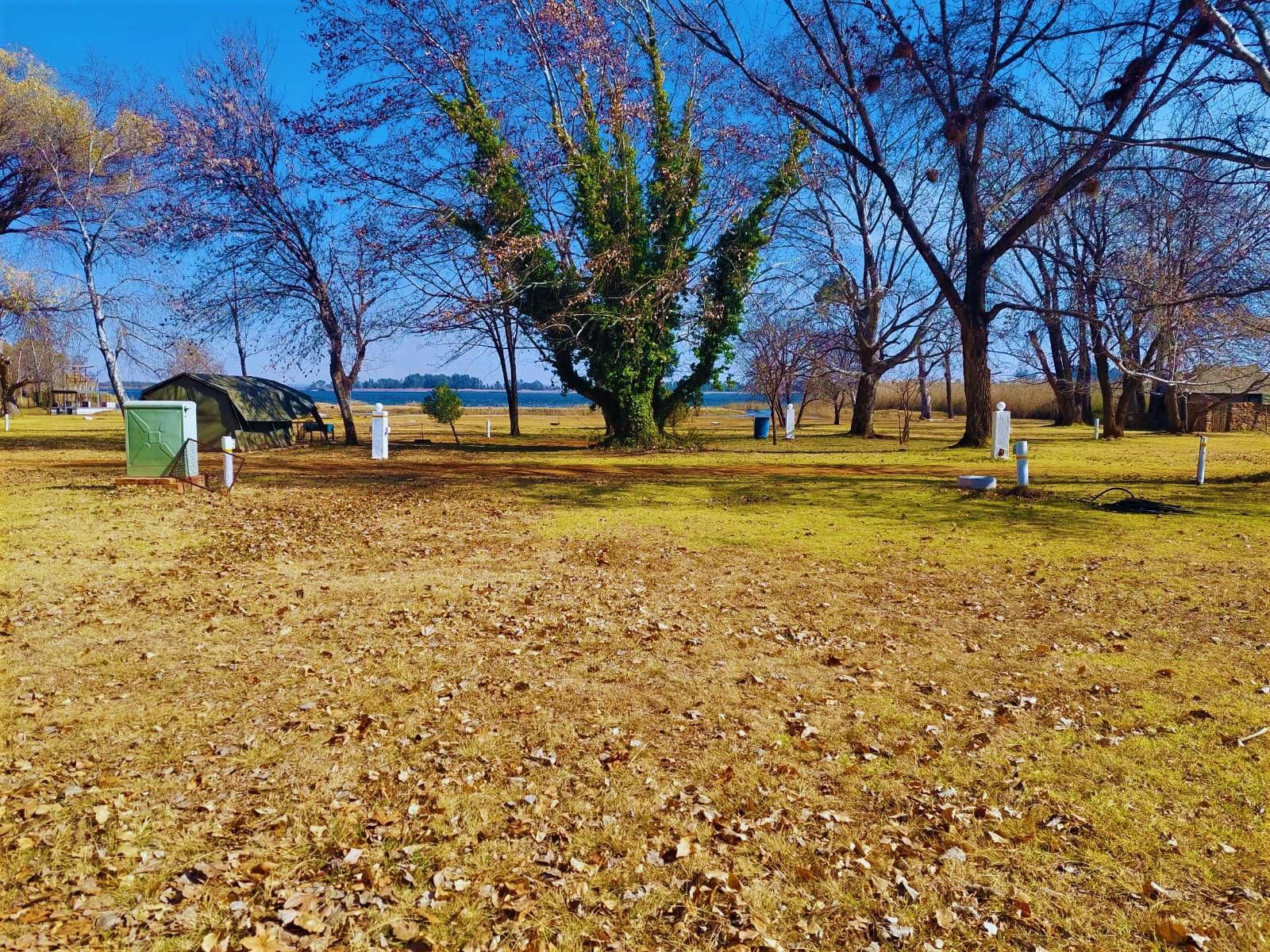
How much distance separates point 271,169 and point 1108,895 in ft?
93.3

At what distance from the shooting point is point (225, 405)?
24.2 m

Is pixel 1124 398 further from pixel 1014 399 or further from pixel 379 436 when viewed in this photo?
pixel 379 436

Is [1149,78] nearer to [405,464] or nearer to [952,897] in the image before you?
[952,897]

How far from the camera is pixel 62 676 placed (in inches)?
191

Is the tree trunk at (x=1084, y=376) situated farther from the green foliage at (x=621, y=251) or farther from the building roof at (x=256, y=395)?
the building roof at (x=256, y=395)

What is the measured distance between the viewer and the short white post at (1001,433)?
18641mm

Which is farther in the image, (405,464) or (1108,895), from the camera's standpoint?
(405,464)

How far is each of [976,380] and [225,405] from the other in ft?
74.8

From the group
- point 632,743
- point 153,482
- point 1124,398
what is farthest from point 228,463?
point 1124,398

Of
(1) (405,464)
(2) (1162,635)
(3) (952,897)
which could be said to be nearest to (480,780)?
(3) (952,897)

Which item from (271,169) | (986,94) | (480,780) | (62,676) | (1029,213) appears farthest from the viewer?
(271,169)

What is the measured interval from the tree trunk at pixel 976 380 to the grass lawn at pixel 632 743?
35.3ft

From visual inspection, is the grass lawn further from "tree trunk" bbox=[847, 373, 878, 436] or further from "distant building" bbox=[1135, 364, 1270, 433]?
"distant building" bbox=[1135, 364, 1270, 433]

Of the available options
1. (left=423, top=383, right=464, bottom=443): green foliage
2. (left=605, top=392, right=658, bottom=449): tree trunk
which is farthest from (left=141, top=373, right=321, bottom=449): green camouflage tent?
(left=423, top=383, right=464, bottom=443): green foliage
